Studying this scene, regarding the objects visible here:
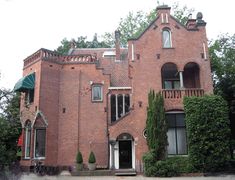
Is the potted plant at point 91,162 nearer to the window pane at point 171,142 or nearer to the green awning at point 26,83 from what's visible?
the window pane at point 171,142

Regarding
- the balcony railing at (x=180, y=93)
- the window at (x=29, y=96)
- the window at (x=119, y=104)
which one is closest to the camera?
the balcony railing at (x=180, y=93)

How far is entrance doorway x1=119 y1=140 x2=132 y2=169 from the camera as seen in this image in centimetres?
2427

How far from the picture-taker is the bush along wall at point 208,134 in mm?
20297

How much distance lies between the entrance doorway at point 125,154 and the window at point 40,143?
22.4ft

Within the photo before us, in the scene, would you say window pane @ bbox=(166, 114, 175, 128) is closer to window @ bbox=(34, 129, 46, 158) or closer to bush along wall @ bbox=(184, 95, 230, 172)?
bush along wall @ bbox=(184, 95, 230, 172)

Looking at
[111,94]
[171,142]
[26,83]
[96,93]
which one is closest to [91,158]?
[96,93]

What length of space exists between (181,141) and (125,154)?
5136 millimetres

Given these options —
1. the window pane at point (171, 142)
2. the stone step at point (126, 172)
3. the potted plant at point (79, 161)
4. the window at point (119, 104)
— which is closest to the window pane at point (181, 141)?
the window pane at point (171, 142)

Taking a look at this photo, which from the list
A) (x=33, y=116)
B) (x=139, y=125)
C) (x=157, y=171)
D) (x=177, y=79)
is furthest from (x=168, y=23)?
(x=33, y=116)

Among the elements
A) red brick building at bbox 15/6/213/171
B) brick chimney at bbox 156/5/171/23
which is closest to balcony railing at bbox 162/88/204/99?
red brick building at bbox 15/6/213/171

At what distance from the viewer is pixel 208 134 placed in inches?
807

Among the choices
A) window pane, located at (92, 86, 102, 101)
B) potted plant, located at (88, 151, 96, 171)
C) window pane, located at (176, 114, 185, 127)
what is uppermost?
window pane, located at (92, 86, 102, 101)

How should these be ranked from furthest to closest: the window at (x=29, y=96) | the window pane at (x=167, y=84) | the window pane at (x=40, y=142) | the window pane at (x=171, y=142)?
1. the window at (x=29, y=96)
2. the window pane at (x=167, y=84)
3. the window pane at (x=40, y=142)
4. the window pane at (x=171, y=142)

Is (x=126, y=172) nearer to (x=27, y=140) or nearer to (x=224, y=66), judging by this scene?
(x=27, y=140)
